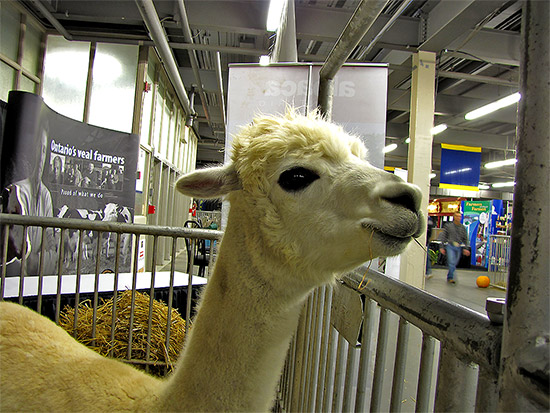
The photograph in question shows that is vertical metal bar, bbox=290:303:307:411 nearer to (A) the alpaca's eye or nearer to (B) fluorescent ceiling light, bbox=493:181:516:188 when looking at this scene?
(A) the alpaca's eye

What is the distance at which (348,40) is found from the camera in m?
1.53

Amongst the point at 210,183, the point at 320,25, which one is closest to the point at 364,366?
the point at 210,183

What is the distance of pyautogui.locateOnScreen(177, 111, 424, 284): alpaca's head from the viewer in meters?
1.17

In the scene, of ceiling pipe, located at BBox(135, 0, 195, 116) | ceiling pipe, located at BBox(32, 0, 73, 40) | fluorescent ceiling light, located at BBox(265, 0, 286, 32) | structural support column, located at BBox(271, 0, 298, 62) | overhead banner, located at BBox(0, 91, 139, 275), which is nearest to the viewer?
structural support column, located at BBox(271, 0, 298, 62)

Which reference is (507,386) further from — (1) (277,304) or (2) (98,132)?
(2) (98,132)

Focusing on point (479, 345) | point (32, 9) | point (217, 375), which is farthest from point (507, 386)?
point (32, 9)

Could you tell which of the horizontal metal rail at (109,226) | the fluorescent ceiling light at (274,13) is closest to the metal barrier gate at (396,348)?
the horizontal metal rail at (109,226)

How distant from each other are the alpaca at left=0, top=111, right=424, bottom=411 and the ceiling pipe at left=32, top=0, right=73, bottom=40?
7.10m

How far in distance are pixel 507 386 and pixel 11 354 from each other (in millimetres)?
2027

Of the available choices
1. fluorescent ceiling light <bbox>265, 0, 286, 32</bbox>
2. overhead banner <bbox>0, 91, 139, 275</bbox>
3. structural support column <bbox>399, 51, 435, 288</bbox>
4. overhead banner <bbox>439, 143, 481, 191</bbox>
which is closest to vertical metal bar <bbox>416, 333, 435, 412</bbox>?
overhead banner <bbox>0, 91, 139, 275</bbox>

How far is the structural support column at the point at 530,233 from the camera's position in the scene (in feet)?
1.67

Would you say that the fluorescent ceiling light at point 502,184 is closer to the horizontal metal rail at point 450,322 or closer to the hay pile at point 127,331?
the hay pile at point 127,331

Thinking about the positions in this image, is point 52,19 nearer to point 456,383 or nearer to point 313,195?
point 313,195

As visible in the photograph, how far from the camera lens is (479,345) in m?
0.62
